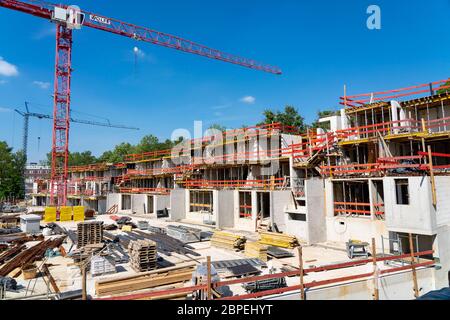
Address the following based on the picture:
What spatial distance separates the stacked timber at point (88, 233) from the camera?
64.1 ft

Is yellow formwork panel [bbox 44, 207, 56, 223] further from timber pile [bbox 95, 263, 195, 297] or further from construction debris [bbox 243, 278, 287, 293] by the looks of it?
construction debris [bbox 243, 278, 287, 293]

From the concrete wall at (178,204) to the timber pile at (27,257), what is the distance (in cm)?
1275

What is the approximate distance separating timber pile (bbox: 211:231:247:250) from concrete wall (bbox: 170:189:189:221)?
42.0ft

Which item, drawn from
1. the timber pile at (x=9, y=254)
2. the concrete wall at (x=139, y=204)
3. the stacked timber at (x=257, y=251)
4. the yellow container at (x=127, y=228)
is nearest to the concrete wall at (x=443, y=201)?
the stacked timber at (x=257, y=251)

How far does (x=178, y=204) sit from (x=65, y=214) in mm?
14238

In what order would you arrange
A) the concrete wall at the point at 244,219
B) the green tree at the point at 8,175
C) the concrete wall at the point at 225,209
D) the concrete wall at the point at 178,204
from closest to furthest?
the concrete wall at the point at 244,219 → the concrete wall at the point at 225,209 → the concrete wall at the point at 178,204 → the green tree at the point at 8,175

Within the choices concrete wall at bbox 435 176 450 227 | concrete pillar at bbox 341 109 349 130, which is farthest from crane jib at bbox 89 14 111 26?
concrete wall at bbox 435 176 450 227

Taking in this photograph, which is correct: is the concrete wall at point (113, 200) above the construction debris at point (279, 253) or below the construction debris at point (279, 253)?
above

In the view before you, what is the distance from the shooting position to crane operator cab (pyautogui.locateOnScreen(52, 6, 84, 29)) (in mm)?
43156

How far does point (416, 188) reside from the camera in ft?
45.6

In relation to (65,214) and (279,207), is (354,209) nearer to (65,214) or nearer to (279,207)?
(279,207)

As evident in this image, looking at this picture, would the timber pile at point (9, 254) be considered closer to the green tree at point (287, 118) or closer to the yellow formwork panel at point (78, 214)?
the yellow formwork panel at point (78, 214)

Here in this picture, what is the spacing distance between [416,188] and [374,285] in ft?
20.2
